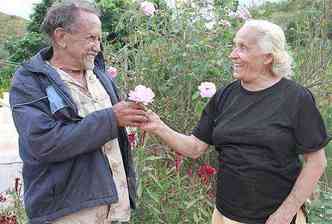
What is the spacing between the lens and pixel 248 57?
2338mm

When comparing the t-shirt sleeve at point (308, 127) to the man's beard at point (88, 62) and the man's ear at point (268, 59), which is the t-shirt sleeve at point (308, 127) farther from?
the man's beard at point (88, 62)

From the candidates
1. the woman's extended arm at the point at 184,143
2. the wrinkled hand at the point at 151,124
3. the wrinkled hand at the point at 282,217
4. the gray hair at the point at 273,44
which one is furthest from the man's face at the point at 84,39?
the wrinkled hand at the point at 282,217

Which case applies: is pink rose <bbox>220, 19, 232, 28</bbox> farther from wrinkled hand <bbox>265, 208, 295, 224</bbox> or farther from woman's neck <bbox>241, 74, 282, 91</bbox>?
wrinkled hand <bbox>265, 208, 295, 224</bbox>

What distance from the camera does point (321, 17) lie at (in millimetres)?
4637

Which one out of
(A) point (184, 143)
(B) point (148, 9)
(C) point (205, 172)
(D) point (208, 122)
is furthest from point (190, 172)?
(B) point (148, 9)

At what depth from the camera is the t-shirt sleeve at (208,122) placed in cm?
252

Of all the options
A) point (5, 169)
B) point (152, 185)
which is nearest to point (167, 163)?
point (152, 185)

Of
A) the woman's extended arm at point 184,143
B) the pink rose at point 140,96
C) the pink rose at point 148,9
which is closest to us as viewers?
the pink rose at point 140,96

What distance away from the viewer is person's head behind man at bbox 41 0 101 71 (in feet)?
7.25

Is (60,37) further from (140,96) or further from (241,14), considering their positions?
(241,14)

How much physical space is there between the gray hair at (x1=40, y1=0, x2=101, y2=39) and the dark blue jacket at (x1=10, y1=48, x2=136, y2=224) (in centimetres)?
Result: 14

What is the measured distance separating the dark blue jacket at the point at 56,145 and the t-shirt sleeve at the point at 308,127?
0.75m

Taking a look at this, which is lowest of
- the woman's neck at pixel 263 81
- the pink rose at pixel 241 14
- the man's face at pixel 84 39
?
the pink rose at pixel 241 14

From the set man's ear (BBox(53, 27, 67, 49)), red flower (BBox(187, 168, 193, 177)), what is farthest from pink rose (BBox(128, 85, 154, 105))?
red flower (BBox(187, 168, 193, 177))
